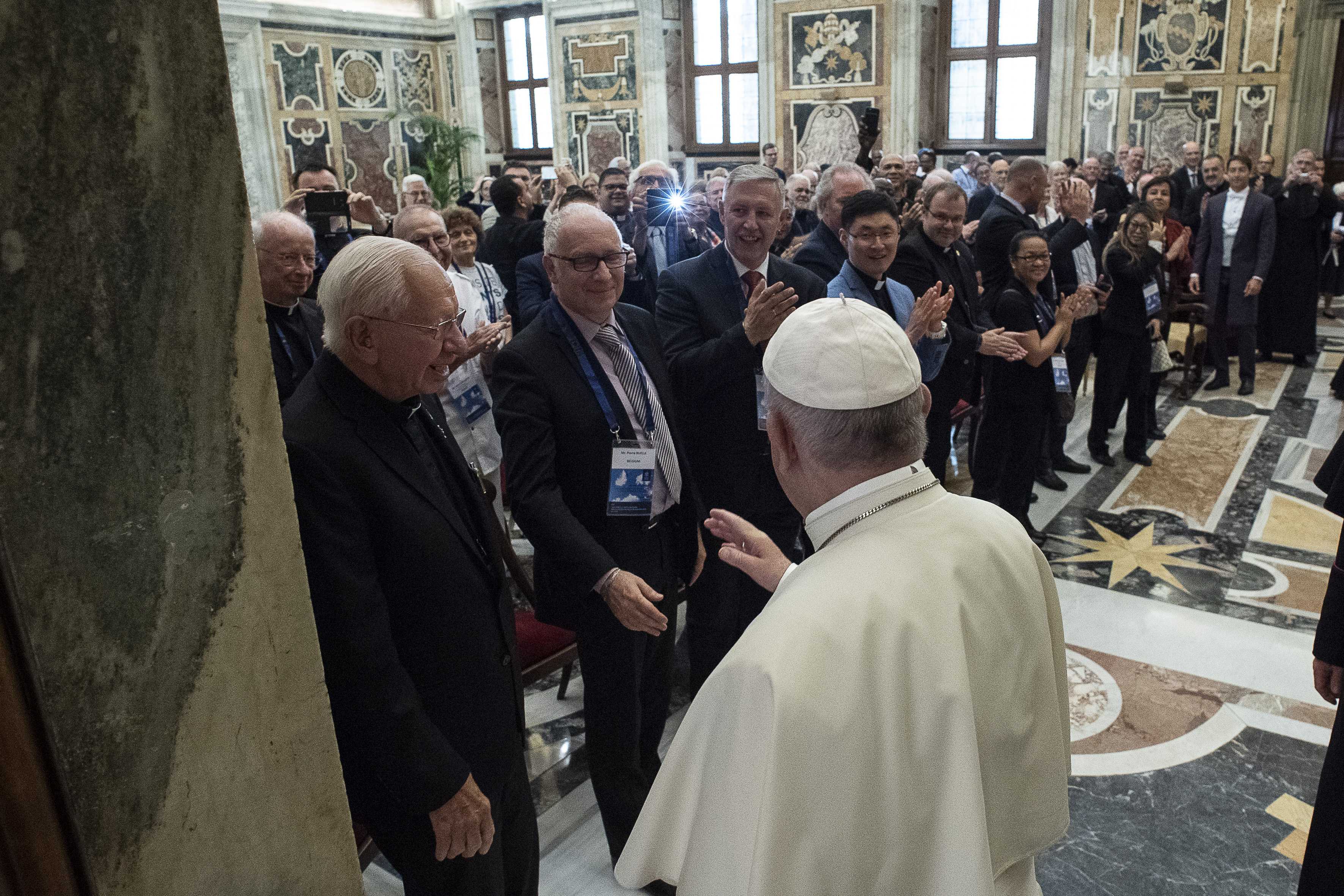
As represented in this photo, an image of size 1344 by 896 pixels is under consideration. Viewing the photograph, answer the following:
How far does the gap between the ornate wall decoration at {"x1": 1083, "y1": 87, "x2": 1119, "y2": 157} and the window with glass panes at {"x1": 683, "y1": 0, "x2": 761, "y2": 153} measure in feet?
14.1

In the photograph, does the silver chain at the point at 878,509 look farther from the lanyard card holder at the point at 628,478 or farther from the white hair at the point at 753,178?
the white hair at the point at 753,178

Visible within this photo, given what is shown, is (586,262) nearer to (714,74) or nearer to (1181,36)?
(1181,36)

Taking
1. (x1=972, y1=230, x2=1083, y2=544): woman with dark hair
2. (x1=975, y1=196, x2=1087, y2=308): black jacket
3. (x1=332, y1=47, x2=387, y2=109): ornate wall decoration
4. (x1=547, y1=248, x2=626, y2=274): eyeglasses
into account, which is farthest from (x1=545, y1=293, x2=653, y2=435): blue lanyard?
(x1=332, y1=47, x2=387, y2=109): ornate wall decoration

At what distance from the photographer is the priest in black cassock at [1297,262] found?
822 cm

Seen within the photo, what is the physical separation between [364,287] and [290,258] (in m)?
1.51

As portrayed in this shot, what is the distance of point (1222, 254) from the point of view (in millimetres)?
8203

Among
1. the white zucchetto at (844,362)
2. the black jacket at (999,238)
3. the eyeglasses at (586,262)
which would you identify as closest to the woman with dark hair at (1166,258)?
the black jacket at (999,238)

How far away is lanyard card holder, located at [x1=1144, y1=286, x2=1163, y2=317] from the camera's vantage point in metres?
5.82

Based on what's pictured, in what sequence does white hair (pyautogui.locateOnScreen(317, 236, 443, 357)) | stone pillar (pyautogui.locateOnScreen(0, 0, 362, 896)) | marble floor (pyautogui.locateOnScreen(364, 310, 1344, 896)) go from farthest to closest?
marble floor (pyautogui.locateOnScreen(364, 310, 1344, 896))
white hair (pyautogui.locateOnScreen(317, 236, 443, 357))
stone pillar (pyautogui.locateOnScreen(0, 0, 362, 896))

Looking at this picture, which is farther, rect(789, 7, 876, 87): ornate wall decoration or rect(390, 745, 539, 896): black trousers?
rect(789, 7, 876, 87): ornate wall decoration

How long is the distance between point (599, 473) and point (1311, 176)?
811 cm

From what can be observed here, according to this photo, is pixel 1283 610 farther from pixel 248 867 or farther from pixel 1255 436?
pixel 248 867

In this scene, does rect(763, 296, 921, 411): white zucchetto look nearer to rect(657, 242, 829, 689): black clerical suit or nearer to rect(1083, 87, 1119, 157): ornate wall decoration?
rect(657, 242, 829, 689): black clerical suit

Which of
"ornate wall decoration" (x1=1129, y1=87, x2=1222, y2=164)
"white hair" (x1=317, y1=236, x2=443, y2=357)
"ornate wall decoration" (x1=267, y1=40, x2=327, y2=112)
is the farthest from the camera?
"ornate wall decoration" (x1=267, y1=40, x2=327, y2=112)
